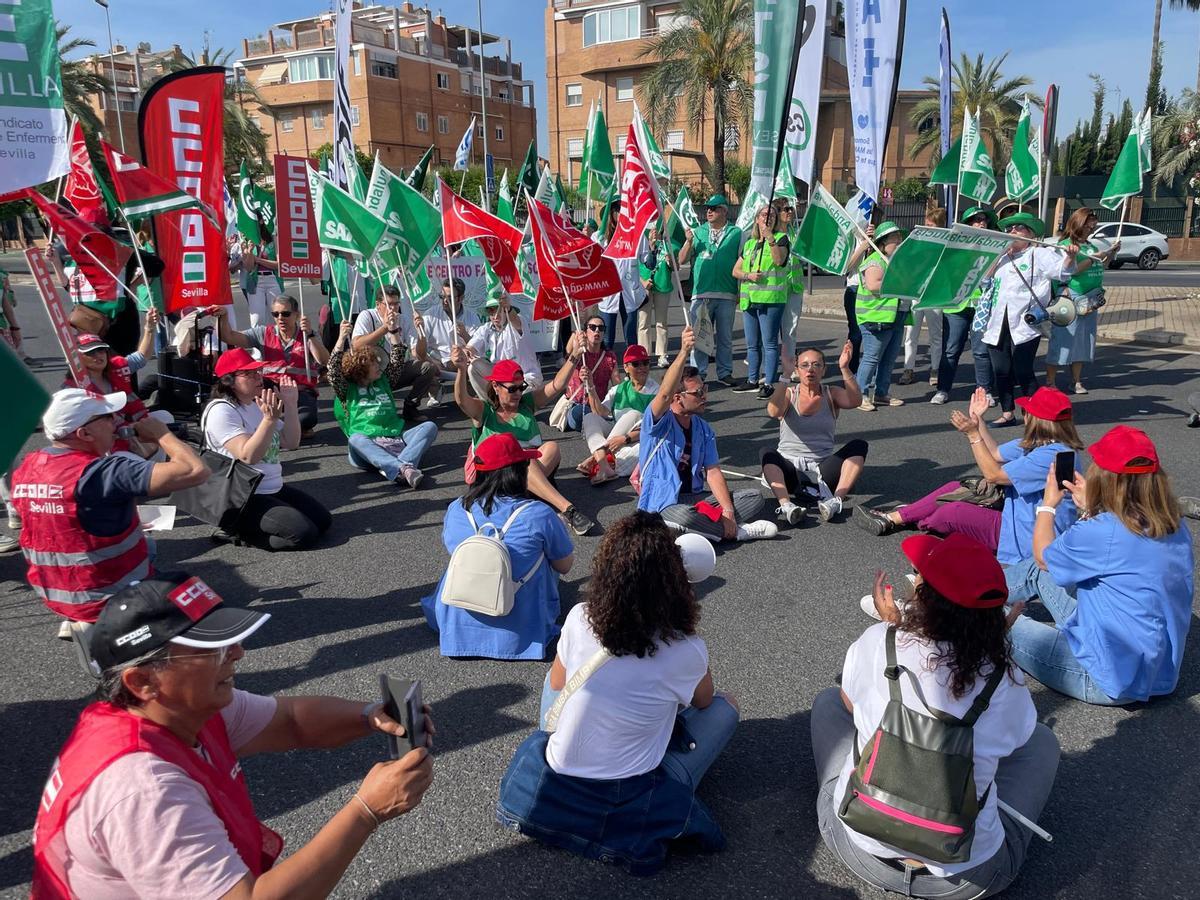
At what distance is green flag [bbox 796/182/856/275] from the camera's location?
831cm

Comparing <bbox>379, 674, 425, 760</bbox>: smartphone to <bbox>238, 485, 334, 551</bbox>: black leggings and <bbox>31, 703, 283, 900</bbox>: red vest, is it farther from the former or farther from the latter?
<bbox>238, 485, 334, 551</bbox>: black leggings

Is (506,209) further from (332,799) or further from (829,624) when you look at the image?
(332,799)

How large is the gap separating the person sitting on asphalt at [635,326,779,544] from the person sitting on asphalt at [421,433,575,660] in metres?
1.64

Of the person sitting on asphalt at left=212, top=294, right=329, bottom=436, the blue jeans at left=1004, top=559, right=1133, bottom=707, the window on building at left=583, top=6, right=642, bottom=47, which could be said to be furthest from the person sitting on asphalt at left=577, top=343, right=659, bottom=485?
the window on building at left=583, top=6, right=642, bottom=47

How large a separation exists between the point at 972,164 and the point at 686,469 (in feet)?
22.5

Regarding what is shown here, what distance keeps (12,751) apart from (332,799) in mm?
1538

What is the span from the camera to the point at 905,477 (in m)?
7.55

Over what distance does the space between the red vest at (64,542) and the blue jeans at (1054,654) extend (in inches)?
161

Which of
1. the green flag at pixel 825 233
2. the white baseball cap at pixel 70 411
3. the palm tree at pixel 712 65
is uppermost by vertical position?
the palm tree at pixel 712 65

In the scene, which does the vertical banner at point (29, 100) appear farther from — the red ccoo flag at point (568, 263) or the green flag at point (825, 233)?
the green flag at point (825, 233)

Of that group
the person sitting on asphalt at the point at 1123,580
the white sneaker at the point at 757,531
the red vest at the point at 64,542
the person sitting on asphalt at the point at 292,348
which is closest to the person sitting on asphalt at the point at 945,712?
the person sitting on asphalt at the point at 1123,580

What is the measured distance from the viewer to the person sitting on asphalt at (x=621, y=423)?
24.6 ft

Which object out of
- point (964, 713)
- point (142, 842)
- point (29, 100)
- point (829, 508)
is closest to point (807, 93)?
point (829, 508)

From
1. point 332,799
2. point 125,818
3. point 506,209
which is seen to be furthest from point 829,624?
point 506,209
